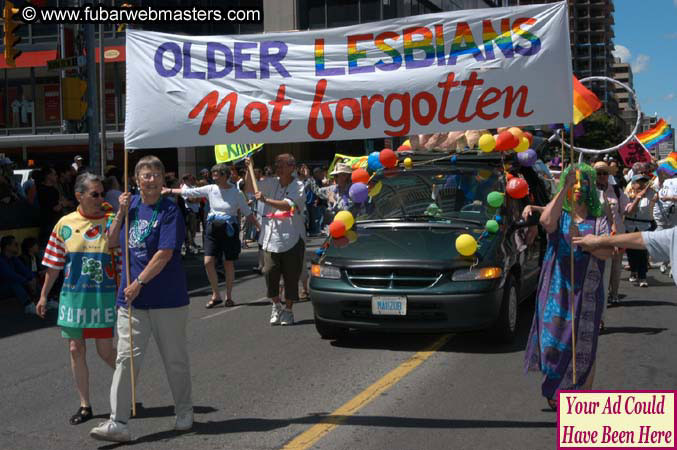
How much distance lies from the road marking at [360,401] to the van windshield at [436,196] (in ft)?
4.50

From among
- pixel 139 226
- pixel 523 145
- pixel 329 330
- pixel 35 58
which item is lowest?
pixel 329 330

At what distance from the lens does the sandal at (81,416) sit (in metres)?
6.23

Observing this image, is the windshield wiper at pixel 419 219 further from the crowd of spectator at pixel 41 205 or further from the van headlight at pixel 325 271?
the crowd of spectator at pixel 41 205

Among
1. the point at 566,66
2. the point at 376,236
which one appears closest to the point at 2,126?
the point at 376,236

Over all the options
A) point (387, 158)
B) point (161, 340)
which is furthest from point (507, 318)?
point (161, 340)

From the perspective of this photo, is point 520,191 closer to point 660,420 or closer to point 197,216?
point 660,420

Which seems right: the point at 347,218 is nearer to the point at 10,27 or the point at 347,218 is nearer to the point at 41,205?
the point at 41,205

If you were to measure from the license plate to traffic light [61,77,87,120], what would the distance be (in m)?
10.9

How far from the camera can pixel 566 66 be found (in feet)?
20.5

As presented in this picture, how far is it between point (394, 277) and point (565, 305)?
2384 millimetres

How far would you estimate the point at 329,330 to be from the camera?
29.1ft

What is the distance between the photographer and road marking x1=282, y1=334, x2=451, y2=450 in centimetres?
561

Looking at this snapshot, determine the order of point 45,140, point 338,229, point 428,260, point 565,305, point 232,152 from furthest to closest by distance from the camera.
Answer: point 45,140 < point 232,152 < point 338,229 < point 428,260 < point 565,305

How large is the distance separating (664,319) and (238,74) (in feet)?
21.1
